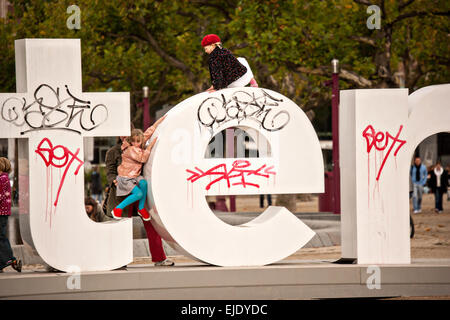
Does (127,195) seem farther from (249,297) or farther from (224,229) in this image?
(249,297)

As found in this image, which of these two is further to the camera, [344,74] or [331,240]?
[344,74]

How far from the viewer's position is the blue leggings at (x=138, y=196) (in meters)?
8.90

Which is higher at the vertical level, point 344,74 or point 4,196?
point 344,74

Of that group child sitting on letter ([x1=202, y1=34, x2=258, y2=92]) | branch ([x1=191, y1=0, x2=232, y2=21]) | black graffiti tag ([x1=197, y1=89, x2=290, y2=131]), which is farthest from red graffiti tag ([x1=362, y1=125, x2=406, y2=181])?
branch ([x1=191, y1=0, x2=232, y2=21])

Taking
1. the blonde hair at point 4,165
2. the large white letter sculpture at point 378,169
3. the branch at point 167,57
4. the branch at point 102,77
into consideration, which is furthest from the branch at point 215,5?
the blonde hair at point 4,165

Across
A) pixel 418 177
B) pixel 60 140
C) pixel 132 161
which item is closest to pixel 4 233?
pixel 60 140

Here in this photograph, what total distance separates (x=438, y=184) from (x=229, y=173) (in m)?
15.6

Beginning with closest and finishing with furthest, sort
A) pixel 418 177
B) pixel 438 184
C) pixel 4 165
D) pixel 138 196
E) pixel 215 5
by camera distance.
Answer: pixel 138 196, pixel 4 165, pixel 418 177, pixel 215 5, pixel 438 184

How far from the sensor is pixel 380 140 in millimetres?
9227

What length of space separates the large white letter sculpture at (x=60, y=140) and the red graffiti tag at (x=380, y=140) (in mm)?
2696

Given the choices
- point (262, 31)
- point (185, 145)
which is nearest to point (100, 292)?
point (185, 145)

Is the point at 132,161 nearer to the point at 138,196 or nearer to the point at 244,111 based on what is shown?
the point at 138,196

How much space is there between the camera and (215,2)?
23.2 meters

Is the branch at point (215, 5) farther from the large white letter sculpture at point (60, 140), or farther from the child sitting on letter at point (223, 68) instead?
the large white letter sculpture at point (60, 140)
